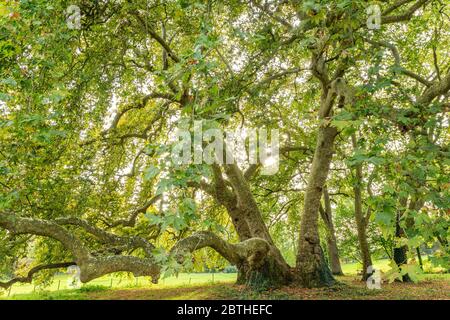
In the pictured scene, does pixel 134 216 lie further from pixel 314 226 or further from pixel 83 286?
pixel 83 286

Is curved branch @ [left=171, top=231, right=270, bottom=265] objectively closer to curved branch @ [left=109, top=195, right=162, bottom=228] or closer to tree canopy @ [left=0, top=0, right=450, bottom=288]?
tree canopy @ [left=0, top=0, right=450, bottom=288]

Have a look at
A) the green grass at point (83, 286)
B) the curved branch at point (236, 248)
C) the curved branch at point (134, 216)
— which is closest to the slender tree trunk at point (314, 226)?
the curved branch at point (236, 248)

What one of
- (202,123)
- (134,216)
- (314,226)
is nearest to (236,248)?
(314,226)

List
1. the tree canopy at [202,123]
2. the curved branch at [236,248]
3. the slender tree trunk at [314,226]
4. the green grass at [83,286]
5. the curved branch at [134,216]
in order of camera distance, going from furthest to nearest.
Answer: the green grass at [83,286], the curved branch at [134,216], the slender tree trunk at [314,226], the curved branch at [236,248], the tree canopy at [202,123]

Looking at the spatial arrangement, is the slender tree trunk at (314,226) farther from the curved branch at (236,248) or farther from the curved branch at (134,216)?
the curved branch at (134,216)

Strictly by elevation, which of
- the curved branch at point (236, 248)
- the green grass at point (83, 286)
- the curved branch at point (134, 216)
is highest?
the curved branch at point (134, 216)

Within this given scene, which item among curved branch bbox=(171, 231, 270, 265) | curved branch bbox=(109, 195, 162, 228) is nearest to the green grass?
curved branch bbox=(109, 195, 162, 228)

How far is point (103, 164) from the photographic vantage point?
31.9ft

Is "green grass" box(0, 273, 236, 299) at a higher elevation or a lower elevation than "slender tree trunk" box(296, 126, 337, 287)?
lower

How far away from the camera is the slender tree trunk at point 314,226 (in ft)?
32.5

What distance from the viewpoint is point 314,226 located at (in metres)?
10.2

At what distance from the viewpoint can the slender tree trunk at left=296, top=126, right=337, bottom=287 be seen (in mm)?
9914

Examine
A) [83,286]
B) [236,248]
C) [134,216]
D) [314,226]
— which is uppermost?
[134,216]
